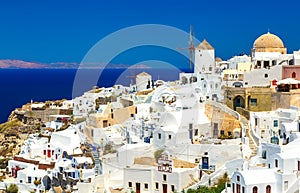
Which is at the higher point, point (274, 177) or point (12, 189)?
point (274, 177)

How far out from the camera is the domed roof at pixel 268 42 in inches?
1261

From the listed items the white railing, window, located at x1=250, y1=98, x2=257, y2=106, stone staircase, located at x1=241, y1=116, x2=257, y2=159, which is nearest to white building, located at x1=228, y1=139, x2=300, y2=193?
stone staircase, located at x1=241, y1=116, x2=257, y2=159

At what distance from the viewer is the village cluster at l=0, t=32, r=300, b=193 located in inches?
809

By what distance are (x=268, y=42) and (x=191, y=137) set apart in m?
10.7

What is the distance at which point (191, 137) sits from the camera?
77.5 feet

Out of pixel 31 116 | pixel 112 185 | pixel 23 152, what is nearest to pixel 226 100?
pixel 112 185

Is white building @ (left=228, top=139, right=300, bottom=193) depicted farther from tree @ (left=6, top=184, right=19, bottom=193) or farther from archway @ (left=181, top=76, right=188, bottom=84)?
archway @ (left=181, top=76, right=188, bottom=84)

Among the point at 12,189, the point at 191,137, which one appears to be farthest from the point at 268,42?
the point at 12,189

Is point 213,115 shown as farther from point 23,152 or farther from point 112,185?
point 23,152

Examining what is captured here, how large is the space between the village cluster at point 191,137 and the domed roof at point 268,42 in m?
0.05

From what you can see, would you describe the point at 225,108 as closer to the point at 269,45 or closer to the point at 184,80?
the point at 184,80

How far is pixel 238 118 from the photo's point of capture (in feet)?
80.5

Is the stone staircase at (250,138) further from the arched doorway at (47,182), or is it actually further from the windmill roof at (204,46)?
the arched doorway at (47,182)

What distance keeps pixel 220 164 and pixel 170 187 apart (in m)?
2.07
